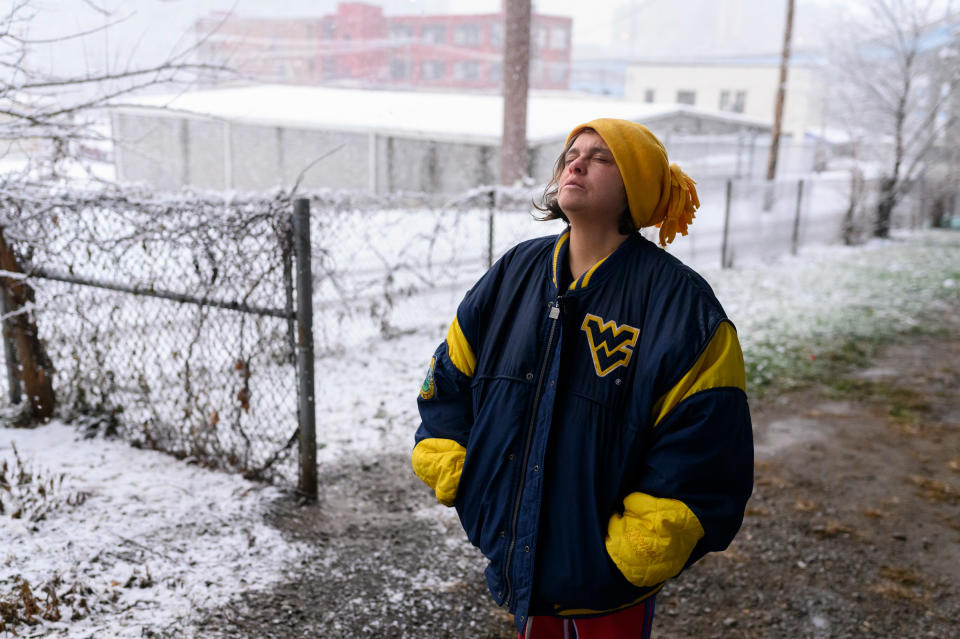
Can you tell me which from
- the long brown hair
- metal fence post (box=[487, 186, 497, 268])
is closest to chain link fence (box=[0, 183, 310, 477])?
the long brown hair

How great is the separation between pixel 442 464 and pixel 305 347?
1.86 metres

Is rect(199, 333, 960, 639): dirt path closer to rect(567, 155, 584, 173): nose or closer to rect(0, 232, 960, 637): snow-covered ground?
rect(0, 232, 960, 637): snow-covered ground

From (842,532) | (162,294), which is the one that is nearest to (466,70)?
(162,294)

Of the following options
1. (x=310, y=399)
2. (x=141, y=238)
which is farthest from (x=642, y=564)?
(x=141, y=238)

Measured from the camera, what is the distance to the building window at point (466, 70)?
39353 millimetres

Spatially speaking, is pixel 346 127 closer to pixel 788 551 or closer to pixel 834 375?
pixel 834 375

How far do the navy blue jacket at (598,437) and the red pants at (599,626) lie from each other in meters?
0.09

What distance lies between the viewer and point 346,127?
23.3 metres

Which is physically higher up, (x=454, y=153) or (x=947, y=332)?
(x=454, y=153)

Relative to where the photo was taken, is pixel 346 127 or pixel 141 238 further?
pixel 346 127

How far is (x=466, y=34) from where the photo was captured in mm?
48531

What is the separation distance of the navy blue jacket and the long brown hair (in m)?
0.05

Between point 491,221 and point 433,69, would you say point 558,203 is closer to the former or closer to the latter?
point 491,221

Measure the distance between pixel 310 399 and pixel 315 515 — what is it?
2.01ft
